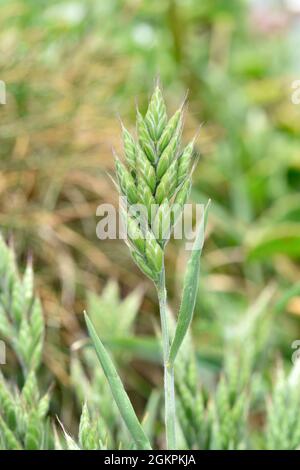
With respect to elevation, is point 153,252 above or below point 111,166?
below

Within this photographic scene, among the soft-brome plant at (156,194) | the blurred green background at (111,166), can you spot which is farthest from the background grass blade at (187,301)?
the blurred green background at (111,166)

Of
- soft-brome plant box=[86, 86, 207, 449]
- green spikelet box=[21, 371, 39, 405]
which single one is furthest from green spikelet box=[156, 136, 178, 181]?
green spikelet box=[21, 371, 39, 405]

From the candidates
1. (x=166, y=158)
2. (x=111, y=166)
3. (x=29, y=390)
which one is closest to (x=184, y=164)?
(x=166, y=158)

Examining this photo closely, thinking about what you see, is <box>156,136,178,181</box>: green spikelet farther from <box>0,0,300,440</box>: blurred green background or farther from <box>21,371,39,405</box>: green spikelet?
<box>0,0,300,440</box>: blurred green background

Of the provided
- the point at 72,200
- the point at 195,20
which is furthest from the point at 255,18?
the point at 72,200

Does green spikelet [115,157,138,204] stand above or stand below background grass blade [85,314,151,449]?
above

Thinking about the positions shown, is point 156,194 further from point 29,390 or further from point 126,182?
point 29,390
